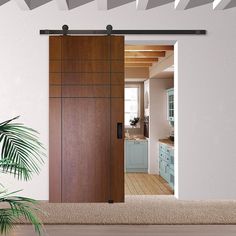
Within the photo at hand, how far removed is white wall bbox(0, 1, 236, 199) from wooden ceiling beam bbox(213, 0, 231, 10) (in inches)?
3.3

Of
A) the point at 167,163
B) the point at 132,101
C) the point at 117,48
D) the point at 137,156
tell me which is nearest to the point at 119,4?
the point at 117,48

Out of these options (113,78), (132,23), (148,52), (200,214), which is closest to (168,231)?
(200,214)

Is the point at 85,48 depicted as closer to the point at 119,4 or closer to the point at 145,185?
the point at 119,4

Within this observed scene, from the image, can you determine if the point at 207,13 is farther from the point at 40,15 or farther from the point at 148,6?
the point at 40,15

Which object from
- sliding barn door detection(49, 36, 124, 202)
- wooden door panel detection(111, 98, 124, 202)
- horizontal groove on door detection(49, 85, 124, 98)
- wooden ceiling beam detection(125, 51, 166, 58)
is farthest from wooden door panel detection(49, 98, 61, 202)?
Answer: wooden ceiling beam detection(125, 51, 166, 58)

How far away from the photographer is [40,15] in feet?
19.4

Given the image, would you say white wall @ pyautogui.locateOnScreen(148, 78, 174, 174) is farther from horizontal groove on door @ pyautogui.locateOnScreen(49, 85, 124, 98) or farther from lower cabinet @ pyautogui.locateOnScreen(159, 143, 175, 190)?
horizontal groove on door @ pyautogui.locateOnScreen(49, 85, 124, 98)

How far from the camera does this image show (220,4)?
575 cm

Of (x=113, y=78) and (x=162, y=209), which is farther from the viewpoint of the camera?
(x=113, y=78)

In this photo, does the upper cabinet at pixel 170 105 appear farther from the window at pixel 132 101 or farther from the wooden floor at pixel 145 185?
the window at pixel 132 101

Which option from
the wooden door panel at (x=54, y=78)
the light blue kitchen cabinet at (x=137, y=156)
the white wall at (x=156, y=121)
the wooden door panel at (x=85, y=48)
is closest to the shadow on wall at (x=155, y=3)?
the wooden door panel at (x=85, y=48)

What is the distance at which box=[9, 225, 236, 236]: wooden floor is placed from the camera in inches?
171

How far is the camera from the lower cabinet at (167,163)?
25.9ft

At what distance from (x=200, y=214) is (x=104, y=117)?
1.83 metres
